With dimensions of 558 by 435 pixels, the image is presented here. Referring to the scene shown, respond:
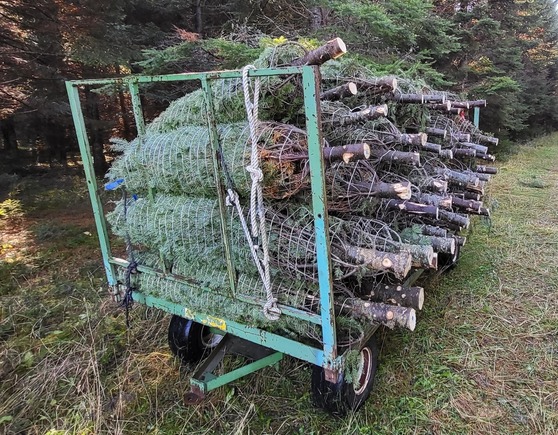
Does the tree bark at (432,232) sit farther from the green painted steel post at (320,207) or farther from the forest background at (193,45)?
the forest background at (193,45)

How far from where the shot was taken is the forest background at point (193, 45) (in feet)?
18.4

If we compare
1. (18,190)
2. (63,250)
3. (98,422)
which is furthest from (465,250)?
(18,190)

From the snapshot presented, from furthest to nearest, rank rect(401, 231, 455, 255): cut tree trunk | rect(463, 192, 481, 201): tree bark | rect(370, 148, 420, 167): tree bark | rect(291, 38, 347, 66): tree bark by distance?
rect(463, 192, 481, 201): tree bark < rect(401, 231, 455, 255): cut tree trunk < rect(370, 148, 420, 167): tree bark < rect(291, 38, 347, 66): tree bark

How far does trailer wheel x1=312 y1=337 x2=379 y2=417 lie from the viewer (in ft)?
7.61

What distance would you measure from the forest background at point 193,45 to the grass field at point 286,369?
2.67m

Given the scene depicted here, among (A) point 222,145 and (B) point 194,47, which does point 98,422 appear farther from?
(B) point 194,47

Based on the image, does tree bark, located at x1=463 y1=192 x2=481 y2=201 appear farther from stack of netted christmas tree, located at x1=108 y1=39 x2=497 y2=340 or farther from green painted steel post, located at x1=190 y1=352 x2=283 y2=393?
green painted steel post, located at x1=190 y1=352 x2=283 y2=393

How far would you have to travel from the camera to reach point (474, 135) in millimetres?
5562

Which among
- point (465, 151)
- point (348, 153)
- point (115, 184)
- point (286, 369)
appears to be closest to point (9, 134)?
point (115, 184)

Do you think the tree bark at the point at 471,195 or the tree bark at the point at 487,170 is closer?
the tree bark at the point at 471,195

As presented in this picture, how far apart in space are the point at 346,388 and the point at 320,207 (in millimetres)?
1213

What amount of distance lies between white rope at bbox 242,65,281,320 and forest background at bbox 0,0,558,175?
2623mm

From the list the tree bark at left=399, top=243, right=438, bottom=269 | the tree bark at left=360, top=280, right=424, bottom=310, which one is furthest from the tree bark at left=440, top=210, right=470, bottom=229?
the tree bark at left=360, top=280, right=424, bottom=310

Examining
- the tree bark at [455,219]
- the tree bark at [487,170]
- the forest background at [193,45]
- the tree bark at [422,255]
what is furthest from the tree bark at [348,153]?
the tree bark at [487,170]
